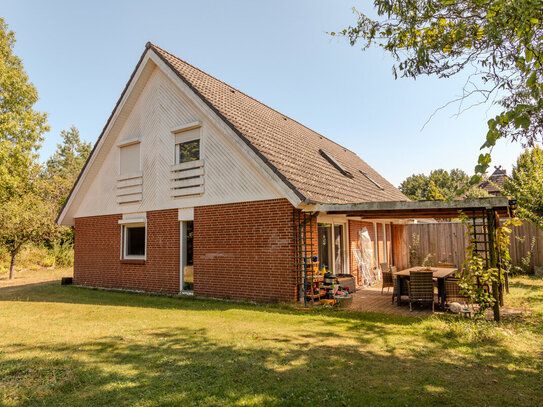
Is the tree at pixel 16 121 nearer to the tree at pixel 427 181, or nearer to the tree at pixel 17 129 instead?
the tree at pixel 17 129

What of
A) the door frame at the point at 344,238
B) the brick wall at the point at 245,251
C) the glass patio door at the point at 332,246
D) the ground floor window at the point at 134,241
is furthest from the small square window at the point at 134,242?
the door frame at the point at 344,238

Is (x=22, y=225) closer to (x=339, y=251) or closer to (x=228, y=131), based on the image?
(x=228, y=131)

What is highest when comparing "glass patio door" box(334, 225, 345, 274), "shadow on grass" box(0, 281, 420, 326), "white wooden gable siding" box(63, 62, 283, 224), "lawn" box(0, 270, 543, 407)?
"white wooden gable siding" box(63, 62, 283, 224)

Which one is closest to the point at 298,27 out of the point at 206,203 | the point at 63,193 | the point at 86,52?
the point at 206,203

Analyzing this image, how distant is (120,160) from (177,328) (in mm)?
8779

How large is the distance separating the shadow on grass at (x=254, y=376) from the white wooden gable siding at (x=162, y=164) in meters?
4.88

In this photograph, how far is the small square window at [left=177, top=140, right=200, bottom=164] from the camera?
441 inches

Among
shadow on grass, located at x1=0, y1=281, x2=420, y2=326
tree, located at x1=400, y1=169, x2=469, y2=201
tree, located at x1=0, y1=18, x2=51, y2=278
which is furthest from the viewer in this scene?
tree, located at x1=400, y1=169, x2=469, y2=201

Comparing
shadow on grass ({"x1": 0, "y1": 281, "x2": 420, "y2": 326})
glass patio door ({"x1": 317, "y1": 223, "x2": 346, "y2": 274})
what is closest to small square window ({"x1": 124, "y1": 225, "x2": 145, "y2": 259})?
shadow on grass ({"x1": 0, "y1": 281, "x2": 420, "y2": 326})

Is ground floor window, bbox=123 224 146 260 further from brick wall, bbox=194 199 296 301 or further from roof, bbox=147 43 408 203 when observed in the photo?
roof, bbox=147 43 408 203

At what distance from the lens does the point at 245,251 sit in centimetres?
962

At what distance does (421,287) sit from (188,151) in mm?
8072

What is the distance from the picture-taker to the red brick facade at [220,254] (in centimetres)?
899

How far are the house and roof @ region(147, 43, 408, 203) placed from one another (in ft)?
0.21
